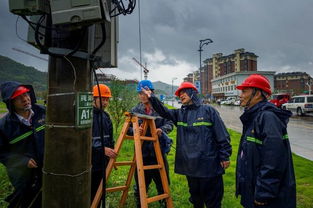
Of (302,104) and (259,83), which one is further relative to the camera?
(302,104)

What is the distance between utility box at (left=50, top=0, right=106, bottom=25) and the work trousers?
2.62m

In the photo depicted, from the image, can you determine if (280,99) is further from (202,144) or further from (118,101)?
(202,144)

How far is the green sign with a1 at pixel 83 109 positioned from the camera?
153 centimetres

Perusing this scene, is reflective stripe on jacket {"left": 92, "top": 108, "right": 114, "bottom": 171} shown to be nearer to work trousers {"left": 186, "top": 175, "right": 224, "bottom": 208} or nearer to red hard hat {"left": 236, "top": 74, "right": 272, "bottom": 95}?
work trousers {"left": 186, "top": 175, "right": 224, "bottom": 208}

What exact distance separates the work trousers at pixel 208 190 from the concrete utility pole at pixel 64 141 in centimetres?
205

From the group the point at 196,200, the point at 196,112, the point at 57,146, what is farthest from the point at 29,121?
the point at 196,200

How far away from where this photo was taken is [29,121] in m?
2.70

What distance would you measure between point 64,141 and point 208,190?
2411 mm

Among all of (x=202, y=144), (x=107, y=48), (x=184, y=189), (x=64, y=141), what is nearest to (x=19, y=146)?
(x=64, y=141)

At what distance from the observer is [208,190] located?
3.25m

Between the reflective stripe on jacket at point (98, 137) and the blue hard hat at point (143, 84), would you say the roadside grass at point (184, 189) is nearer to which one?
the reflective stripe on jacket at point (98, 137)

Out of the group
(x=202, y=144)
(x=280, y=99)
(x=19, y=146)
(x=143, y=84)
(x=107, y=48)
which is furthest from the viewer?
(x=280, y=99)

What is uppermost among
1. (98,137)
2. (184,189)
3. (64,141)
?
(64,141)

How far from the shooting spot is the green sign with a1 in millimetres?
1529
